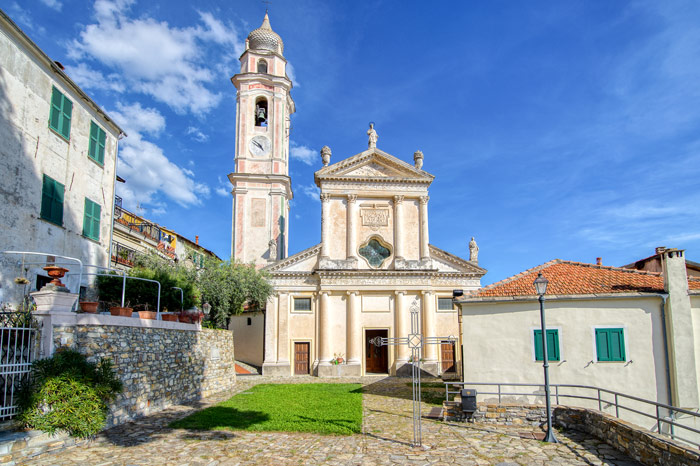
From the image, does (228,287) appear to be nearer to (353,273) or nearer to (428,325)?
(353,273)

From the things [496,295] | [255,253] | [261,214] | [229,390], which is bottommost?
[229,390]

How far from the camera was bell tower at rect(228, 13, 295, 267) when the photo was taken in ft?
113

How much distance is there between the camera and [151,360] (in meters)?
14.5

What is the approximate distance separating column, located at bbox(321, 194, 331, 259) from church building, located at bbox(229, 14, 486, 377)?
0.06m

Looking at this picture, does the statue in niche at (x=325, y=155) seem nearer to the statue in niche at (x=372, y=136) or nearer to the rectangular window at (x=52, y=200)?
the statue in niche at (x=372, y=136)

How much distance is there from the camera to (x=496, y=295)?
17.1 m

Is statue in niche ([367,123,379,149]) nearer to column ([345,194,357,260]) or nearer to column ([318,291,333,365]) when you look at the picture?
column ([345,194,357,260])

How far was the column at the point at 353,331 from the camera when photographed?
2942cm

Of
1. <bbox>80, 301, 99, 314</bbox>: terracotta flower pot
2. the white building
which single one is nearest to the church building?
the white building

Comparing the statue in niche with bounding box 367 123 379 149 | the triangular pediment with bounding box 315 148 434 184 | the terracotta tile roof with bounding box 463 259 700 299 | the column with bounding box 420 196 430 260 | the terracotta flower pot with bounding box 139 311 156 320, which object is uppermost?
the statue in niche with bounding box 367 123 379 149

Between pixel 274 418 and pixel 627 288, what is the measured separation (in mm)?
12032

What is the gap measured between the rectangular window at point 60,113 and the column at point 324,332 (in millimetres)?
17280

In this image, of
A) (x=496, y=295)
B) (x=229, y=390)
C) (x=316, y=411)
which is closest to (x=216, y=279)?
(x=229, y=390)

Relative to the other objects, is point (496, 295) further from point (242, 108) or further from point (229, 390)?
point (242, 108)
